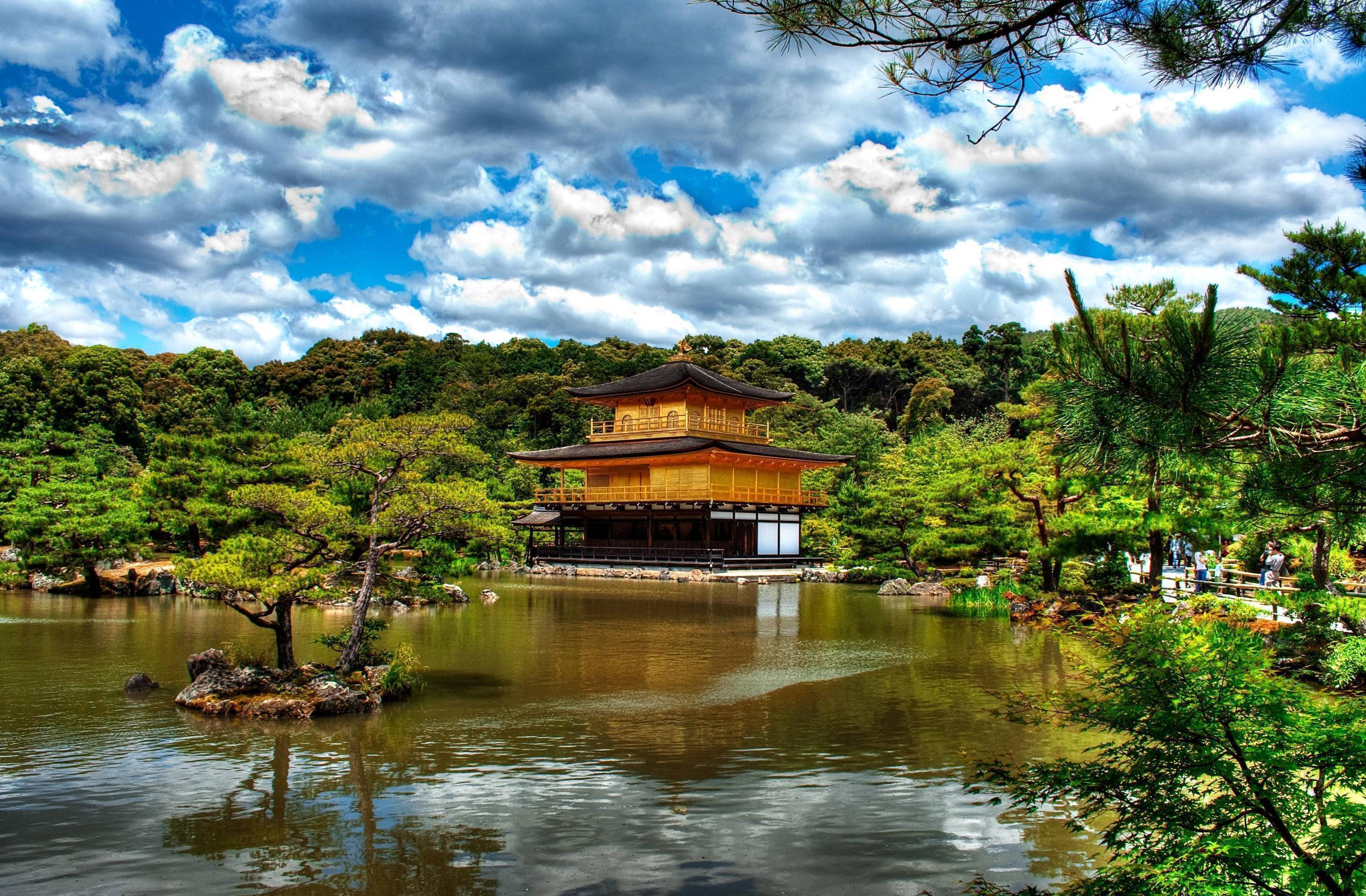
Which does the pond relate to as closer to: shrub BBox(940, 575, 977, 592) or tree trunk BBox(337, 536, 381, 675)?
tree trunk BBox(337, 536, 381, 675)

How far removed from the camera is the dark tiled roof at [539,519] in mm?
33219

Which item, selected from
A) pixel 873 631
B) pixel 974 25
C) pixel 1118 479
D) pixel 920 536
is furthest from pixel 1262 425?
pixel 920 536

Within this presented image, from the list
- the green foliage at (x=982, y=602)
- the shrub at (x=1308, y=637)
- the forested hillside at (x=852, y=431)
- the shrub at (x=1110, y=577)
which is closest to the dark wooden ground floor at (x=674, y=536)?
the forested hillside at (x=852, y=431)

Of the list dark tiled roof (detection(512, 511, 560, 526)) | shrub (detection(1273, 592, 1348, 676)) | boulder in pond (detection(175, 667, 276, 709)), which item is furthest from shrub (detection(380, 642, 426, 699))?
dark tiled roof (detection(512, 511, 560, 526))

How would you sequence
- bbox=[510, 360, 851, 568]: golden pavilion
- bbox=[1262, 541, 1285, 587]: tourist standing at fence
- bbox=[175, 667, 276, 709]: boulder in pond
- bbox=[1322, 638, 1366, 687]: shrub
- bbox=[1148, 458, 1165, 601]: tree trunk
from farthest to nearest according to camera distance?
bbox=[510, 360, 851, 568]: golden pavilion, bbox=[1262, 541, 1285, 587]: tourist standing at fence, bbox=[1148, 458, 1165, 601]: tree trunk, bbox=[175, 667, 276, 709]: boulder in pond, bbox=[1322, 638, 1366, 687]: shrub

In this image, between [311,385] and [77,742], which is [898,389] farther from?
[77,742]

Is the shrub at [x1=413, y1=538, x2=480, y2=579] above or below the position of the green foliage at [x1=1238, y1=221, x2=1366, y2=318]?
below

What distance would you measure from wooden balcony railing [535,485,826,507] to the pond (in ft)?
53.6

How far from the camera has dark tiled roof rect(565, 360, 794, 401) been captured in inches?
1291

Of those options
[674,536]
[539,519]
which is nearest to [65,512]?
[539,519]

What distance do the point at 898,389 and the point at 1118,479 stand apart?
5792 cm

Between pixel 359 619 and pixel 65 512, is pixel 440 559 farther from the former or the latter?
pixel 65 512

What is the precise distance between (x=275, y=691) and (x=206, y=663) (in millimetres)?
1016

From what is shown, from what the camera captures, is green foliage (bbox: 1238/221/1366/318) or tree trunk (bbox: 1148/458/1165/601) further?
tree trunk (bbox: 1148/458/1165/601)
